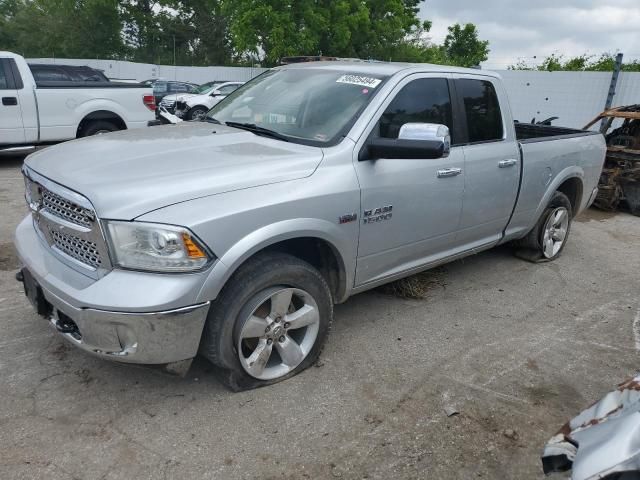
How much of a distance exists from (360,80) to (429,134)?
2.61 feet

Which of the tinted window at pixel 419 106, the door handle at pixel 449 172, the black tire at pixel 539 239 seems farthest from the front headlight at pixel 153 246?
the black tire at pixel 539 239

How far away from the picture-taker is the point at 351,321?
158 inches

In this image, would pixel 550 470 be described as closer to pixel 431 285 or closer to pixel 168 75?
pixel 431 285

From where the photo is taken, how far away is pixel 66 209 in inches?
108

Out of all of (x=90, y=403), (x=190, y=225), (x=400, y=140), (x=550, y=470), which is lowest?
(x=90, y=403)

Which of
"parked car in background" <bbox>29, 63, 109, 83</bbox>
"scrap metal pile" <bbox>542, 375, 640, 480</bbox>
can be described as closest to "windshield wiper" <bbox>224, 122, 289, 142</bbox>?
"scrap metal pile" <bbox>542, 375, 640, 480</bbox>

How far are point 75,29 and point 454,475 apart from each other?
48.3 metres

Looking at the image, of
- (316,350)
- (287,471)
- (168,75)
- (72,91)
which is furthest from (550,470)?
(168,75)

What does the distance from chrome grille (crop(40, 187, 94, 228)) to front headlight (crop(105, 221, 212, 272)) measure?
0.18 m

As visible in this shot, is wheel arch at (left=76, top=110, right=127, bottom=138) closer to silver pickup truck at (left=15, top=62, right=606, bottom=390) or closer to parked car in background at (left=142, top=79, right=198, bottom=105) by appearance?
silver pickup truck at (left=15, top=62, right=606, bottom=390)

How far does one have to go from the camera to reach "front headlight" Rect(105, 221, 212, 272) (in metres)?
2.48

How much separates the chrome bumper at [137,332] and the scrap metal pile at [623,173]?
7.68 m

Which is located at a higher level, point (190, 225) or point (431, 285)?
point (190, 225)

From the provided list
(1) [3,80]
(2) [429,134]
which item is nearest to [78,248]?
(2) [429,134]
